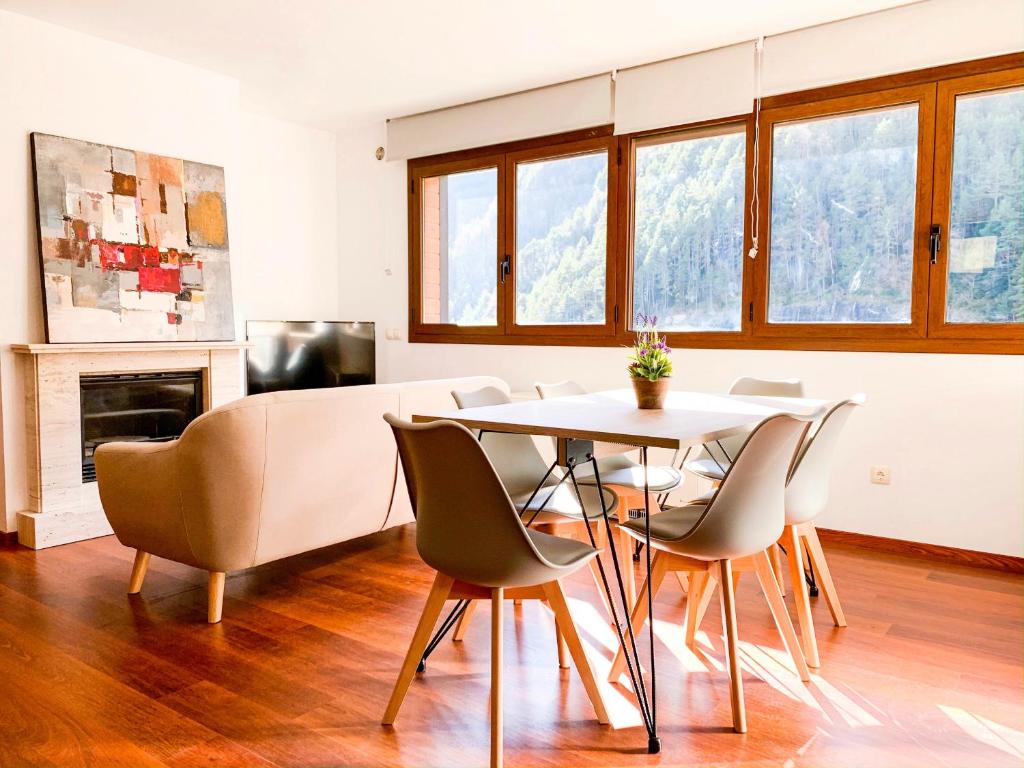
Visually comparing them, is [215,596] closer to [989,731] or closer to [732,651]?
[732,651]

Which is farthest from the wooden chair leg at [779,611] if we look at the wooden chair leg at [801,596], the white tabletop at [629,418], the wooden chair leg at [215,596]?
the wooden chair leg at [215,596]

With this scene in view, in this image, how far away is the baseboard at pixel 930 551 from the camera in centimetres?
365

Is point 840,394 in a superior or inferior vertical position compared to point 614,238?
inferior

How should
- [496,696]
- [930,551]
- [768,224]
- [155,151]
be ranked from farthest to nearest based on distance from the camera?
[155,151] < [768,224] < [930,551] < [496,696]

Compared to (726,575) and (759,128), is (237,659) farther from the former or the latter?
(759,128)

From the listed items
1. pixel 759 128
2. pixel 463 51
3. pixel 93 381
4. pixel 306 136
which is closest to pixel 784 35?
pixel 759 128

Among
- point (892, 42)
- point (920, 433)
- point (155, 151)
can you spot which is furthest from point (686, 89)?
point (155, 151)

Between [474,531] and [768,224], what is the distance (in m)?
3.19

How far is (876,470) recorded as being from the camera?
3996mm

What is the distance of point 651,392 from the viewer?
8.50ft

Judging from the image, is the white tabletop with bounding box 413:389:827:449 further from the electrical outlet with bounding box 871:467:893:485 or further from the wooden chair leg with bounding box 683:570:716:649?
the electrical outlet with bounding box 871:467:893:485

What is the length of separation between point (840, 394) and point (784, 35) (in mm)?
1979

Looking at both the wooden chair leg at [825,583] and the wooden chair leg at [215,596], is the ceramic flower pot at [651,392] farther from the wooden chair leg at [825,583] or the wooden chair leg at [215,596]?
the wooden chair leg at [215,596]

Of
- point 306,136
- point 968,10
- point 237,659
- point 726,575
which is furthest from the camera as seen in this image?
point 306,136
